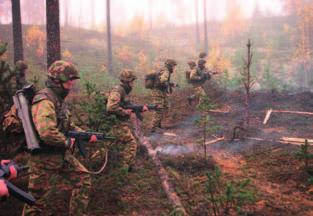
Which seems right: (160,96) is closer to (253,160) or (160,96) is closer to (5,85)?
(253,160)

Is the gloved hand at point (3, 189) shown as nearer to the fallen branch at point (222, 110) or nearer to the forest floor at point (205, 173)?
the forest floor at point (205, 173)

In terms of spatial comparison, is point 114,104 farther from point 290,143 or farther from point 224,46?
point 224,46

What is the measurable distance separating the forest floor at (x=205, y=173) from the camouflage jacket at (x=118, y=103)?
3.69 feet

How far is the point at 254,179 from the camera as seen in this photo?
6.57 m

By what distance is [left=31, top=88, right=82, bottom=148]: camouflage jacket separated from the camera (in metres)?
3.91

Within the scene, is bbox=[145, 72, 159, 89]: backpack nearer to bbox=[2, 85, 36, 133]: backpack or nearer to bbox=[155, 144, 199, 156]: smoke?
bbox=[155, 144, 199, 156]: smoke

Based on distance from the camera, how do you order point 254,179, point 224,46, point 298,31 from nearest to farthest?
point 254,179
point 298,31
point 224,46

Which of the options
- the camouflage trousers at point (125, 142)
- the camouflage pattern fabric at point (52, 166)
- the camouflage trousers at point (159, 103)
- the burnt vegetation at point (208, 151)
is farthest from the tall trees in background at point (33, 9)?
the camouflage pattern fabric at point (52, 166)

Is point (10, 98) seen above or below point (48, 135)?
above

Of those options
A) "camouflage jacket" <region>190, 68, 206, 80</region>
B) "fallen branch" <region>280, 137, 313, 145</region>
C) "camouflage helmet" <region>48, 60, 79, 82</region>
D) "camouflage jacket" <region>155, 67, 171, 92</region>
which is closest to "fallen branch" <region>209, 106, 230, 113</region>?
"camouflage jacket" <region>190, 68, 206, 80</region>

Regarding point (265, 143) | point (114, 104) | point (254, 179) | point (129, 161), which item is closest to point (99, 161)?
point (129, 161)

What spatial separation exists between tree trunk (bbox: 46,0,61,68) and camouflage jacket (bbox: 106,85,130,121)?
12.2 ft

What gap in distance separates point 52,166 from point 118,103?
2721 mm

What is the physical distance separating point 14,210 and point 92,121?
2107mm
